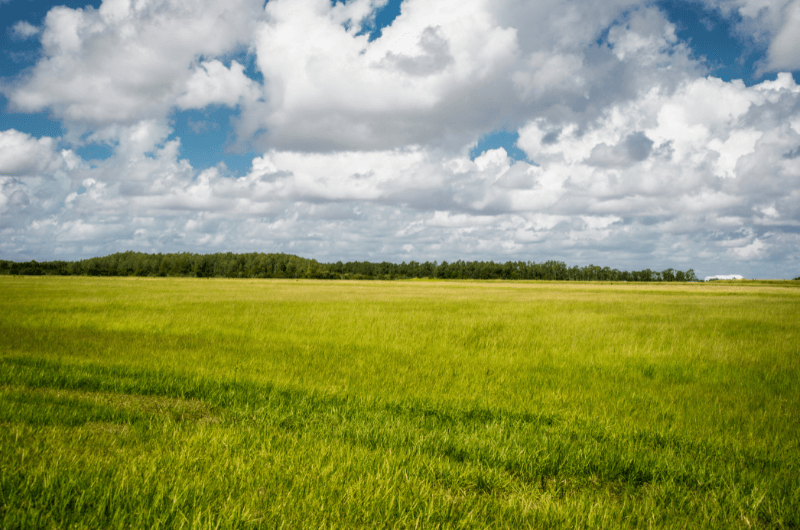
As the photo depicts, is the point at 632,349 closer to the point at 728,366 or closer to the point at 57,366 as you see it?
the point at 728,366

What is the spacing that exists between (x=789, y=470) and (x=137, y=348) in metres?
14.8

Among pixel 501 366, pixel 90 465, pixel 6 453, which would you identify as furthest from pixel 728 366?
pixel 6 453

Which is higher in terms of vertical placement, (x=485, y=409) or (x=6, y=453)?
(x=6, y=453)

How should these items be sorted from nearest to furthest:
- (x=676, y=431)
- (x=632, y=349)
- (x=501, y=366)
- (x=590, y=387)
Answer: (x=676, y=431), (x=590, y=387), (x=501, y=366), (x=632, y=349)

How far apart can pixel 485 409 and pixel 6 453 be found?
6595 mm

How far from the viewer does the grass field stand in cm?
378

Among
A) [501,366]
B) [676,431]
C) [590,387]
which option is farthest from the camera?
[501,366]

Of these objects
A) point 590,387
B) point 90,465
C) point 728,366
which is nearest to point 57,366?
point 90,465

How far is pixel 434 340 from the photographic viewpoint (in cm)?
1506

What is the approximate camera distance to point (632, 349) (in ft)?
45.2

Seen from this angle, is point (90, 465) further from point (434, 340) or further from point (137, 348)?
point (434, 340)

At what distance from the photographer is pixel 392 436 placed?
5828 mm

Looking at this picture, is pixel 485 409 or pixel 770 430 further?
pixel 485 409

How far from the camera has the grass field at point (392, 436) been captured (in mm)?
3777
